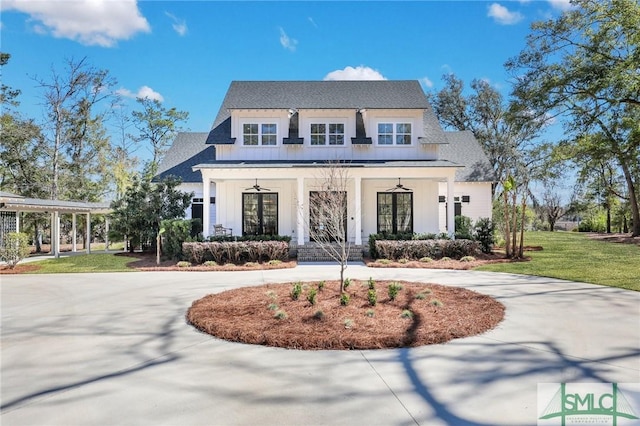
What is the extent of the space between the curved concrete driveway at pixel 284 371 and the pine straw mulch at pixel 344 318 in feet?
0.75

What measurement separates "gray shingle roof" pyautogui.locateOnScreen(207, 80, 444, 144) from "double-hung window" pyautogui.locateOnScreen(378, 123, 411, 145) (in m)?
0.88

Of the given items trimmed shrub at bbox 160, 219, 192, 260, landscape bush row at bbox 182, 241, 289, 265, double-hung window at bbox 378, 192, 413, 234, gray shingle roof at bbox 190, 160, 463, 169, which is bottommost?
landscape bush row at bbox 182, 241, 289, 265

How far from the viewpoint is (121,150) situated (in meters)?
31.0

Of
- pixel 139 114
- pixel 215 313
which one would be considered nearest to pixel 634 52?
pixel 215 313

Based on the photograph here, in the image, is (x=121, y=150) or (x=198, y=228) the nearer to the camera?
(x=198, y=228)

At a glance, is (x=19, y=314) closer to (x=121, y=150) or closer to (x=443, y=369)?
(x=443, y=369)

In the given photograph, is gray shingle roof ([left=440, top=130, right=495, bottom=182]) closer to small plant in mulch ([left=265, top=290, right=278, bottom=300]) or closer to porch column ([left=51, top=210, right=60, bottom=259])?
small plant in mulch ([left=265, top=290, right=278, bottom=300])

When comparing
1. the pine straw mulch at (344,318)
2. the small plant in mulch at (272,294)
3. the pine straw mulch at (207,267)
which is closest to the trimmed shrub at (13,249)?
the pine straw mulch at (207,267)

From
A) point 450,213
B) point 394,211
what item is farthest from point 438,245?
point 394,211

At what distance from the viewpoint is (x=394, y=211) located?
705 inches

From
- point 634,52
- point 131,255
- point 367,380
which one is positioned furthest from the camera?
point 131,255

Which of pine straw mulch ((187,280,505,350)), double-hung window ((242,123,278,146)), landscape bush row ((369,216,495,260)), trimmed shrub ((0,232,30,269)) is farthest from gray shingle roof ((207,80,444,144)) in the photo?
pine straw mulch ((187,280,505,350))

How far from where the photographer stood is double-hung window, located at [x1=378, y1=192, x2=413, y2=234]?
17.9 metres

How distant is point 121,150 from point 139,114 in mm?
3524
